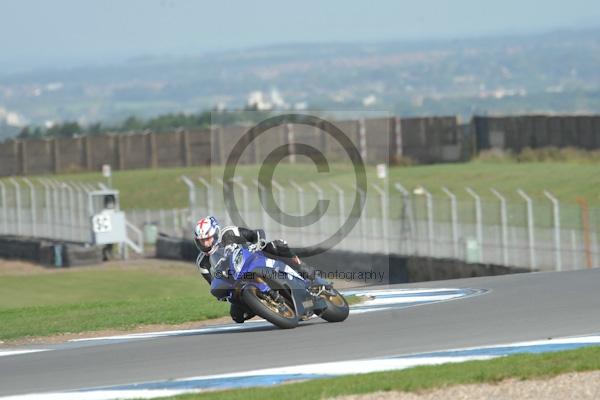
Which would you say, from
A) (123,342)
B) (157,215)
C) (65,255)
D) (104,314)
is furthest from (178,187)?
(123,342)

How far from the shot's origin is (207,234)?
13.0 meters

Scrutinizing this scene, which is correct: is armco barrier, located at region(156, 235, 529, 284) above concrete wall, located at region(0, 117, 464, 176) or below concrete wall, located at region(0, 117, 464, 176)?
below

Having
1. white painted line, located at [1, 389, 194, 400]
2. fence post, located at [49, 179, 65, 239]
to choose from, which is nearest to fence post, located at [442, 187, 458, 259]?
white painted line, located at [1, 389, 194, 400]

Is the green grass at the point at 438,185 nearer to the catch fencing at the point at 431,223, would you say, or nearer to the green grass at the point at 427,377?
the catch fencing at the point at 431,223

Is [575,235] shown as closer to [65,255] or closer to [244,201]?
[244,201]

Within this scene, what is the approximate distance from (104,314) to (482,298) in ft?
16.3

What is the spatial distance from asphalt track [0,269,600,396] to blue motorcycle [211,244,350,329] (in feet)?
0.63

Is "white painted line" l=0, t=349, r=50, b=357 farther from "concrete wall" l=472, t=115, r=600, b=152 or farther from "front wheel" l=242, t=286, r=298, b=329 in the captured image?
"concrete wall" l=472, t=115, r=600, b=152

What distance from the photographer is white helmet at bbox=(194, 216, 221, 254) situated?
1297 cm

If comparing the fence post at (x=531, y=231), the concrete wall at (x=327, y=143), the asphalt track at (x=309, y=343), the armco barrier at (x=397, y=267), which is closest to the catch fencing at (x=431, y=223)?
the fence post at (x=531, y=231)

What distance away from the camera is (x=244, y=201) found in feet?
108

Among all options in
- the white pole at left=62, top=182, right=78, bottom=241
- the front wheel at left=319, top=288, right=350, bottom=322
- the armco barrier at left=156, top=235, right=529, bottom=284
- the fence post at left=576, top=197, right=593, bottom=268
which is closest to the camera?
the front wheel at left=319, top=288, right=350, bottom=322

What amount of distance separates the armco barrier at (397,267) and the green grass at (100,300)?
2.87 m

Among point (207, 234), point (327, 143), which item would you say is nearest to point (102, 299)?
point (207, 234)
